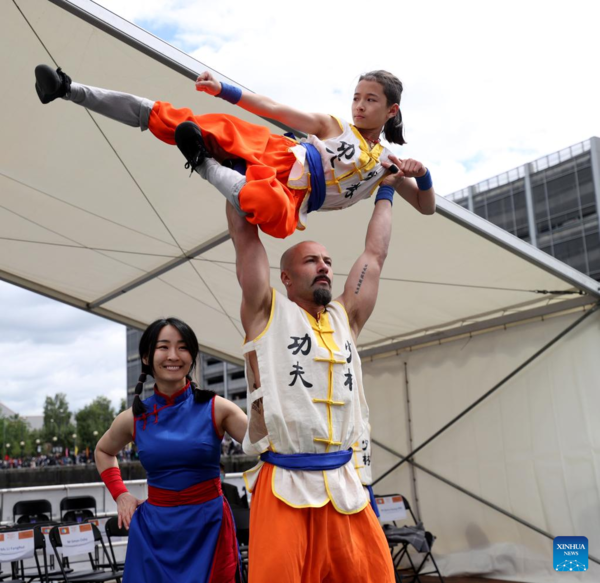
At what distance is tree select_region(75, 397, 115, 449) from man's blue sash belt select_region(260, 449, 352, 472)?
197 feet

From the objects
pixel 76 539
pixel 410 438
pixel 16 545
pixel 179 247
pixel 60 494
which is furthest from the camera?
pixel 60 494

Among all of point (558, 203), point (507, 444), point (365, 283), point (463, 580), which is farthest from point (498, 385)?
point (558, 203)

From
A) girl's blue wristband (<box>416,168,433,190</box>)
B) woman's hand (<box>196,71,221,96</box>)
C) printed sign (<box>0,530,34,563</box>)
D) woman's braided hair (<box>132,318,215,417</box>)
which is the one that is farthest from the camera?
printed sign (<box>0,530,34,563</box>)

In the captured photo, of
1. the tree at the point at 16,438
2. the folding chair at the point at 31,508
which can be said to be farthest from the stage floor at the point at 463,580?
the tree at the point at 16,438

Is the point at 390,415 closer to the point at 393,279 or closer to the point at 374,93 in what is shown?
the point at 393,279

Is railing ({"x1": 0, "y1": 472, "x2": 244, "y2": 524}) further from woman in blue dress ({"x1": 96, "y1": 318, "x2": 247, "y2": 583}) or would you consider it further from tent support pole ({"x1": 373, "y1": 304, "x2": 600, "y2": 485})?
woman in blue dress ({"x1": 96, "y1": 318, "x2": 247, "y2": 583})

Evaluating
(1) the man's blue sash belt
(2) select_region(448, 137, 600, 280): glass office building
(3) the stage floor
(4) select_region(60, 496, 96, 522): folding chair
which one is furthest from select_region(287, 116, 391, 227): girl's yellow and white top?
(2) select_region(448, 137, 600, 280): glass office building

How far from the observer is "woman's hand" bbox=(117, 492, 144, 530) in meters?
2.39

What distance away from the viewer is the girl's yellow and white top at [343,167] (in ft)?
6.56

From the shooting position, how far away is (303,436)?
1.64 m

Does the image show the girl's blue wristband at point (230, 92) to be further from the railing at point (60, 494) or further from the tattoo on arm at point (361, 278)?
the railing at point (60, 494)

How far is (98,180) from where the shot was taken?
4.69 m

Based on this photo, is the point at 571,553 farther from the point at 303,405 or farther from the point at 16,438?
the point at 16,438

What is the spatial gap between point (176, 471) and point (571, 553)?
414 cm
